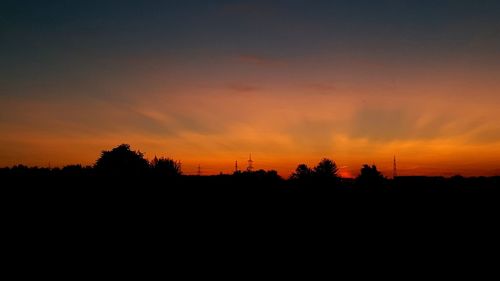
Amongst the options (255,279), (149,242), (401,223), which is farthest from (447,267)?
(149,242)

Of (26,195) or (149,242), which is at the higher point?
(26,195)

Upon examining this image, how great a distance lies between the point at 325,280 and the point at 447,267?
565cm

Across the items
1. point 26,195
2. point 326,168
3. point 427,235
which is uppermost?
point 326,168

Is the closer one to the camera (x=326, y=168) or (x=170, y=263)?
(x=170, y=263)

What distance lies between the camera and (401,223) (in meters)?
22.1

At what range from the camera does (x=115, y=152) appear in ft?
273

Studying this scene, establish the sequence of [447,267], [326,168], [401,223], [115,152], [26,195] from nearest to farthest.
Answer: [447,267], [401,223], [26,195], [115,152], [326,168]

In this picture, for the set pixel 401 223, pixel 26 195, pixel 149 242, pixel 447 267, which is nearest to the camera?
pixel 447 267

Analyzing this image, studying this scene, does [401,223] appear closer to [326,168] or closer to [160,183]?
[160,183]

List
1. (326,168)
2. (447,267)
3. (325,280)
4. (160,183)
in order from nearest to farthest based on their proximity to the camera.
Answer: (325,280), (447,267), (160,183), (326,168)

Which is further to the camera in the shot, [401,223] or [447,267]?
[401,223]

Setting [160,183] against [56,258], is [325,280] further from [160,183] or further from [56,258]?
[160,183]

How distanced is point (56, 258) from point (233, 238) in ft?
27.5

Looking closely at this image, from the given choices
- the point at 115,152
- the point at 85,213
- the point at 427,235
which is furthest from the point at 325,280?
the point at 115,152
